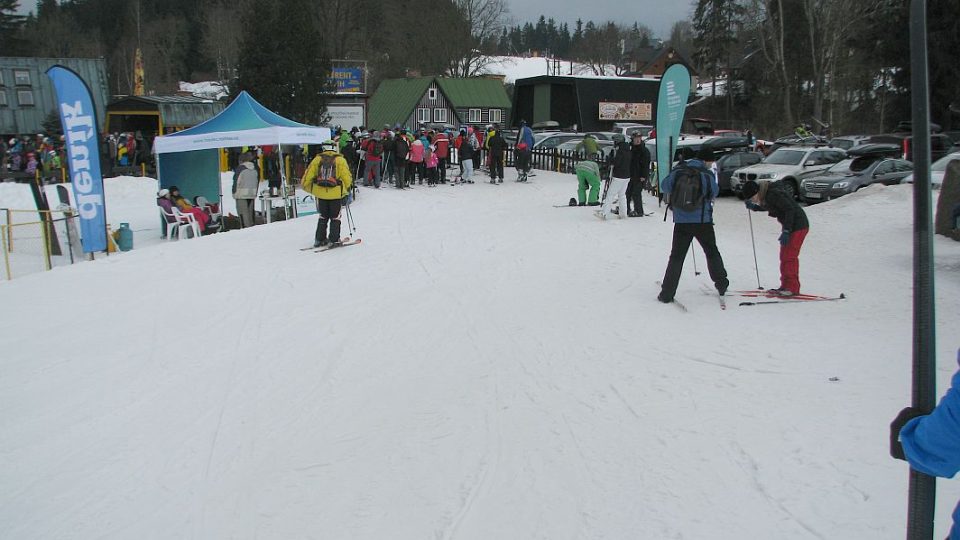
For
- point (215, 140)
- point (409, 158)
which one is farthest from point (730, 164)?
point (215, 140)

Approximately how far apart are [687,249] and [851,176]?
12.6 m

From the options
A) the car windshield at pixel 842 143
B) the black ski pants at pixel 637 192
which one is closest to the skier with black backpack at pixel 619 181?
the black ski pants at pixel 637 192

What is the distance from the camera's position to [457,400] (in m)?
5.90

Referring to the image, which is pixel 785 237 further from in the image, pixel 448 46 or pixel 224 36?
pixel 448 46

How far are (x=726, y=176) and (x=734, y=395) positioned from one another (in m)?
16.2

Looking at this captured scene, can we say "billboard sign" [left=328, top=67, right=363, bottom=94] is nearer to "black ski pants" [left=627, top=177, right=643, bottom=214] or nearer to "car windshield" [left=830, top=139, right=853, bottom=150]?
"car windshield" [left=830, top=139, right=853, bottom=150]

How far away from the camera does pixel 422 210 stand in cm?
1727

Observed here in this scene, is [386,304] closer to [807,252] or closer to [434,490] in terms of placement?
[434,490]

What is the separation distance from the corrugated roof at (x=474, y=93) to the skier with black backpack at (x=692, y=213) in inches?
2058

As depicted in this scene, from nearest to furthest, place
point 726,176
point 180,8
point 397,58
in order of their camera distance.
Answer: point 726,176, point 397,58, point 180,8

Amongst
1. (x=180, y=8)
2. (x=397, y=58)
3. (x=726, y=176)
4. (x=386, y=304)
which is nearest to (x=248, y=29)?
(x=726, y=176)

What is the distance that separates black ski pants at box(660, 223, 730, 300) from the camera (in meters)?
8.23

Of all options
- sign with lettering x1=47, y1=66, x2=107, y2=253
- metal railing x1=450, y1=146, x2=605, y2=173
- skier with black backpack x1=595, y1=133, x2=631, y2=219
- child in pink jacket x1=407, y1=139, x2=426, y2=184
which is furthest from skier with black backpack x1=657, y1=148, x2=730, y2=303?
metal railing x1=450, y1=146, x2=605, y2=173

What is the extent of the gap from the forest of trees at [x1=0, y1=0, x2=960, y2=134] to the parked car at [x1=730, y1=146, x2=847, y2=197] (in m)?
14.2
